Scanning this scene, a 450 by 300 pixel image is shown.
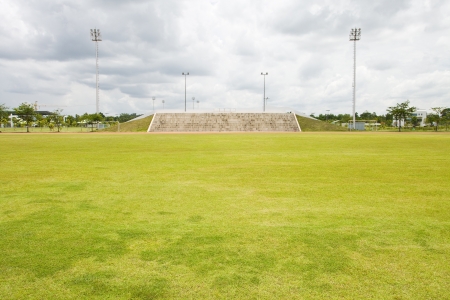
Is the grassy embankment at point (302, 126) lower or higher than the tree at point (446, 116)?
lower

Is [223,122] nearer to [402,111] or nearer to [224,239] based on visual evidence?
[402,111]

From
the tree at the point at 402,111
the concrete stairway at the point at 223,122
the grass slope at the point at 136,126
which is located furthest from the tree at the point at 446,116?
the grass slope at the point at 136,126

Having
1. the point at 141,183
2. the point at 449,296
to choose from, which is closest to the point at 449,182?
the point at 449,296

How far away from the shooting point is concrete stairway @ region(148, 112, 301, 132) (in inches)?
2874

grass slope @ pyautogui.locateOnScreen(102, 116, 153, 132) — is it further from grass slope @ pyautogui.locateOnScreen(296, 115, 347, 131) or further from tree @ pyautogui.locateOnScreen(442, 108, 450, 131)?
tree @ pyautogui.locateOnScreen(442, 108, 450, 131)

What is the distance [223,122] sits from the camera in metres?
77.5

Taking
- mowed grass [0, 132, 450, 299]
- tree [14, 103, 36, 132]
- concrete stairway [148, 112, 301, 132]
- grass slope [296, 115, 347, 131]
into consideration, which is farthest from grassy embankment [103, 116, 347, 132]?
mowed grass [0, 132, 450, 299]

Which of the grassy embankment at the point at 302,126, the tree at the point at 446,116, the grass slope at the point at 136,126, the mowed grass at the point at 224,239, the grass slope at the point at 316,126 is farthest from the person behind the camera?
the tree at the point at 446,116

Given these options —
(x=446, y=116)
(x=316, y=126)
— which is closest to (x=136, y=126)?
(x=316, y=126)

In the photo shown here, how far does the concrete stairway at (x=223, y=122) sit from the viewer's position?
7300 cm

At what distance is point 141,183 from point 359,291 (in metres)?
7.44

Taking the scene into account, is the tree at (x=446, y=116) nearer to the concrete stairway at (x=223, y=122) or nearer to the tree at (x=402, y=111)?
the tree at (x=402, y=111)

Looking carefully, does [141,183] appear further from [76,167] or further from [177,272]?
[177,272]

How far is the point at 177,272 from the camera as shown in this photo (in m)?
4.15
